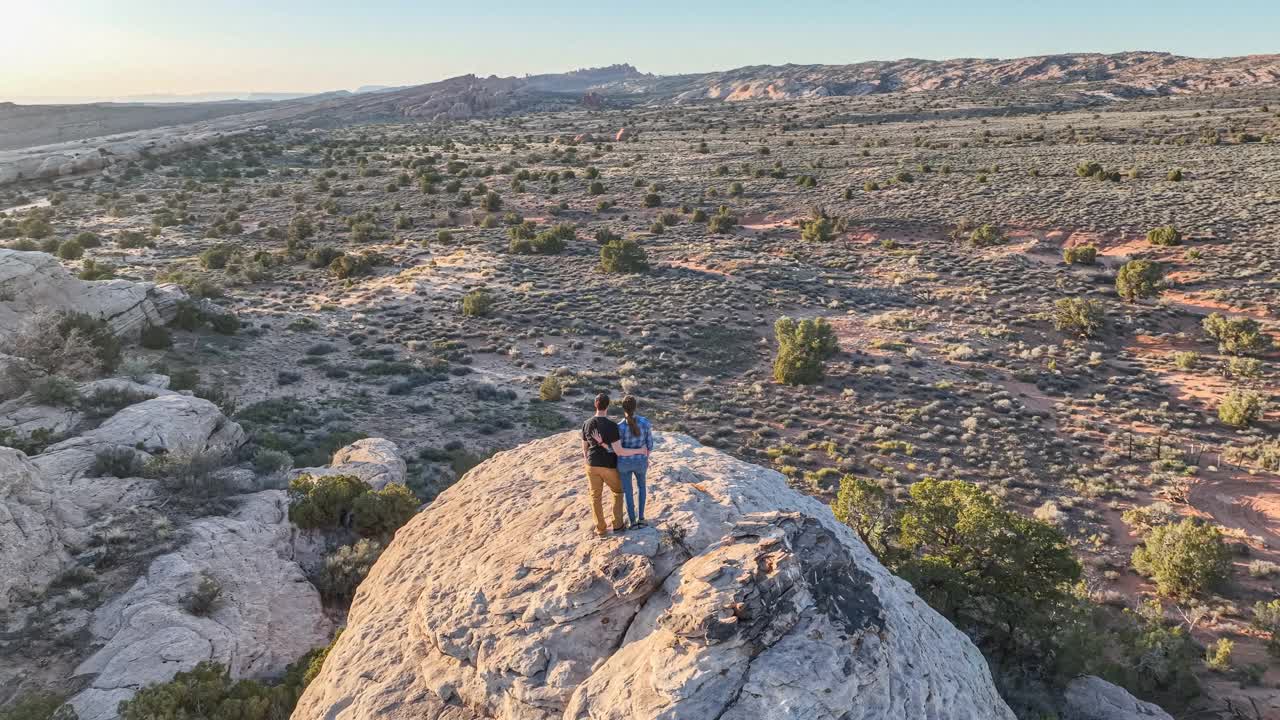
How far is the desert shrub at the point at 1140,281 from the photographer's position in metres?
30.2

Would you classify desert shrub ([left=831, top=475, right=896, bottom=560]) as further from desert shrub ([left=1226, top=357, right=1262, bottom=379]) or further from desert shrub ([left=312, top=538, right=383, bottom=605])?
desert shrub ([left=1226, top=357, right=1262, bottom=379])

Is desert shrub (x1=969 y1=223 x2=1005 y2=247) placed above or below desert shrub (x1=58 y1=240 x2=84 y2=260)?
below

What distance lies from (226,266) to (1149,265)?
4936 centimetres

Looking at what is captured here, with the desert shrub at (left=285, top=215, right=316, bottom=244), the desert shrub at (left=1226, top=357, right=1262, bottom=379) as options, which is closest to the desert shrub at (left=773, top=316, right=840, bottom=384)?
the desert shrub at (left=1226, top=357, right=1262, bottom=379)

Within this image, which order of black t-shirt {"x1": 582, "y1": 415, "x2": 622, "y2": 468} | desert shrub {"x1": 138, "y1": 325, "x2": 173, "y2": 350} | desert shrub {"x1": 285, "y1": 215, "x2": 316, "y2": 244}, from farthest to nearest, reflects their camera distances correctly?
desert shrub {"x1": 285, "y1": 215, "x2": 316, "y2": 244}, desert shrub {"x1": 138, "y1": 325, "x2": 173, "y2": 350}, black t-shirt {"x1": 582, "y1": 415, "x2": 622, "y2": 468}

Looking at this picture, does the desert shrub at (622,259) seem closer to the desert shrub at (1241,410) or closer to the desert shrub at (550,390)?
the desert shrub at (550,390)

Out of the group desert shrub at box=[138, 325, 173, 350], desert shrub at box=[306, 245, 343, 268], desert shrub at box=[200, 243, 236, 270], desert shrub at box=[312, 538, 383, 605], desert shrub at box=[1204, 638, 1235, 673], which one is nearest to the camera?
desert shrub at box=[1204, 638, 1235, 673]

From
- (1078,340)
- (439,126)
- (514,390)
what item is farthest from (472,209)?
(439,126)

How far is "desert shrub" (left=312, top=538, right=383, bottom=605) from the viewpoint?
1218cm

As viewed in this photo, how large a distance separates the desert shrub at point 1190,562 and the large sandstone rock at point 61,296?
31.6 meters

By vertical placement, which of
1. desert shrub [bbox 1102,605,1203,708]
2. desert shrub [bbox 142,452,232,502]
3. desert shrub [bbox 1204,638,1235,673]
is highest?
desert shrub [bbox 142,452,232,502]

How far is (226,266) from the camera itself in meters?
36.6

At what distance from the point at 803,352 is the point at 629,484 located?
18727 millimetres

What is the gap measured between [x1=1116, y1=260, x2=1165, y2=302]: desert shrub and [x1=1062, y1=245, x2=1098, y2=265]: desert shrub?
13.9 feet
